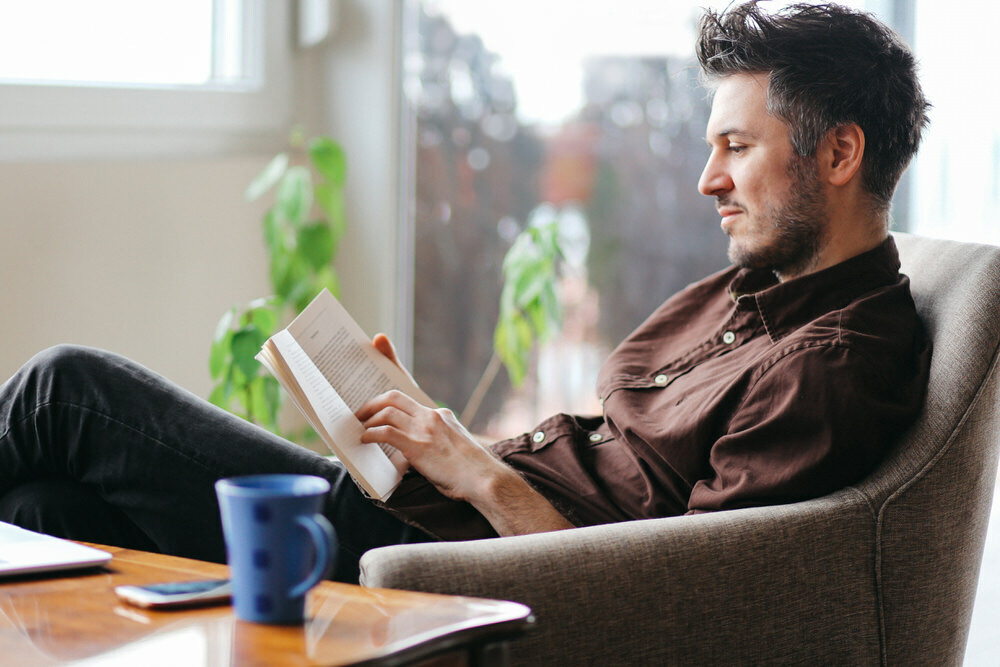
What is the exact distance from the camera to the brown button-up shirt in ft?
3.82

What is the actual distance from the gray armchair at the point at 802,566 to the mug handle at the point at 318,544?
0.18m

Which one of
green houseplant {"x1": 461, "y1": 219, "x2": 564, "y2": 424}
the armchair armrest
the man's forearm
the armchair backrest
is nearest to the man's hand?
the man's forearm

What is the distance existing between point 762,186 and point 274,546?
0.93m

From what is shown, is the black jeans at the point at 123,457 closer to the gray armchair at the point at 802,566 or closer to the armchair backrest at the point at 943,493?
the gray armchair at the point at 802,566

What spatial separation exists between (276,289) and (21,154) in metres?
0.67

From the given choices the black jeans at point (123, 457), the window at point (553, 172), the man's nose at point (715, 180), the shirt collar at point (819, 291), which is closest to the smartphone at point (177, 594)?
the black jeans at point (123, 457)

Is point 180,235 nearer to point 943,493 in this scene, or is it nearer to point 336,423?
point 336,423

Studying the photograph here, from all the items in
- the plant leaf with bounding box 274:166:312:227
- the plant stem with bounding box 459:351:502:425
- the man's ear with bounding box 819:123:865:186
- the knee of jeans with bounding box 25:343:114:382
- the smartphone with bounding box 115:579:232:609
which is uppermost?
the man's ear with bounding box 819:123:865:186

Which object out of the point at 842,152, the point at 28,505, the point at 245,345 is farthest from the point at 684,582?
the point at 245,345

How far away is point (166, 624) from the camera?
755mm

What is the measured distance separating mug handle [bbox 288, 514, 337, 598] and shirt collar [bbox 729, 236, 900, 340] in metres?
0.80

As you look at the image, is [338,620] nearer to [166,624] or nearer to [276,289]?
[166,624]

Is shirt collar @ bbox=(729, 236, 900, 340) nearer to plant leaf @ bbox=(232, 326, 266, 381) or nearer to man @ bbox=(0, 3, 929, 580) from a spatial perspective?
man @ bbox=(0, 3, 929, 580)

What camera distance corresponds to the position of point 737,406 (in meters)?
1.27
